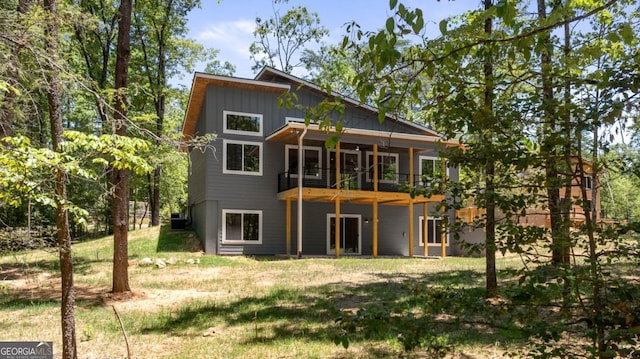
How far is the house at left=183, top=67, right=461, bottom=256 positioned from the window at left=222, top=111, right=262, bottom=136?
0.04m

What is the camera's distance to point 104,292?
11.9m

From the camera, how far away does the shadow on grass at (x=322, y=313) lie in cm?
309

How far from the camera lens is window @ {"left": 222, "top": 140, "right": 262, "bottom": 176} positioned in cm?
2017

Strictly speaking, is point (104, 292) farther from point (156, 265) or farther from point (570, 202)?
point (570, 202)

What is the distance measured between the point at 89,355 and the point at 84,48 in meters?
21.2

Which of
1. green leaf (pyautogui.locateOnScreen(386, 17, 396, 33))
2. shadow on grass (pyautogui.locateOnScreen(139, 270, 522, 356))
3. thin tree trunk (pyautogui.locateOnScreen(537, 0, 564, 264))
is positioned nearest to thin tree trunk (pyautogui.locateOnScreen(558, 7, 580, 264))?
thin tree trunk (pyautogui.locateOnScreen(537, 0, 564, 264))

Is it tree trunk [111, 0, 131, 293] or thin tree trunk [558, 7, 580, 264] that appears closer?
thin tree trunk [558, 7, 580, 264]

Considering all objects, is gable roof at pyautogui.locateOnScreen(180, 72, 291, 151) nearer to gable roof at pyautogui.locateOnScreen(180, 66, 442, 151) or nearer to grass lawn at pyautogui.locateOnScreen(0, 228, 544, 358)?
gable roof at pyautogui.locateOnScreen(180, 66, 442, 151)

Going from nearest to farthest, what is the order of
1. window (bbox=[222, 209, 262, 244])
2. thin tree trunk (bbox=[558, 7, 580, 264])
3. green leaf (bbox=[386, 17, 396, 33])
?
green leaf (bbox=[386, 17, 396, 33]) < thin tree trunk (bbox=[558, 7, 580, 264]) < window (bbox=[222, 209, 262, 244])

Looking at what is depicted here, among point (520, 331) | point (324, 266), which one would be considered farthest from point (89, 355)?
point (324, 266)

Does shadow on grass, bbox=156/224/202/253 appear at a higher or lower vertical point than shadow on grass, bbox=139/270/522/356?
higher

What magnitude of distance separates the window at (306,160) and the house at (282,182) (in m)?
0.04

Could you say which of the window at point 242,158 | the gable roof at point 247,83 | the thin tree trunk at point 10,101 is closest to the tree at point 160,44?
the gable roof at point 247,83

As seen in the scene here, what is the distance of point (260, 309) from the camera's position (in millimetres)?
9594
